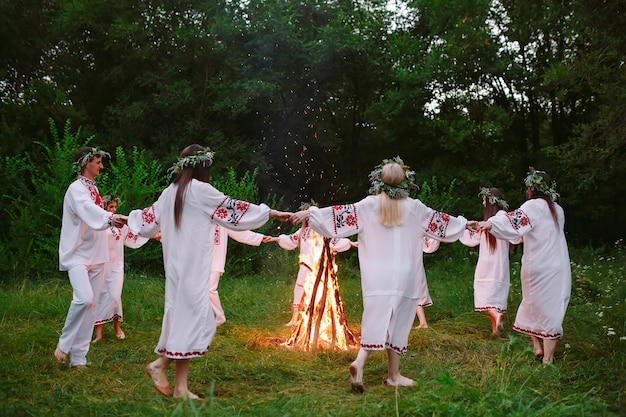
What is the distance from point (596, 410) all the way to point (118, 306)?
5.64 metres

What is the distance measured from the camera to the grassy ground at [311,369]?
4.91m

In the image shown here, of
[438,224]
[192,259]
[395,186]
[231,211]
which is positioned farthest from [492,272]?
[192,259]

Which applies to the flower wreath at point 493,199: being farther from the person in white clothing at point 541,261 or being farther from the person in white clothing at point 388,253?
the person in white clothing at point 388,253

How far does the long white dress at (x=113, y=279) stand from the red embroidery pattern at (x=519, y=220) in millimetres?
4262

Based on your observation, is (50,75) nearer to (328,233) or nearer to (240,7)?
(240,7)

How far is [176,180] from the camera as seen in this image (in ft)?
18.7

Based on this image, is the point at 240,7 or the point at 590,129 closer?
the point at 590,129

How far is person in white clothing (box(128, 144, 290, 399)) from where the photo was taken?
533 cm

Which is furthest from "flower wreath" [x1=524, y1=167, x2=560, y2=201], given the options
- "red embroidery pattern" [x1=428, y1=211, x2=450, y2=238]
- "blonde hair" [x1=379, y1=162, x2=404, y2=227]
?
"blonde hair" [x1=379, y1=162, x2=404, y2=227]

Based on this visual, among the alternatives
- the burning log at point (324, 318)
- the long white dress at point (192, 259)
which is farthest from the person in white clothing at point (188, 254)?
the burning log at point (324, 318)

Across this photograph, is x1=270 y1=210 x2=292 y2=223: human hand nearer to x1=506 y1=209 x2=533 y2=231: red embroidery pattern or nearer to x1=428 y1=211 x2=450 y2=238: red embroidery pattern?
x1=428 y1=211 x2=450 y2=238: red embroidery pattern

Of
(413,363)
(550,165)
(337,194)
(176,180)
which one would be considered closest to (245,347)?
(413,363)

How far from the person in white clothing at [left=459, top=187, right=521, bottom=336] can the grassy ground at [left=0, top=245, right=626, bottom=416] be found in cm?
30

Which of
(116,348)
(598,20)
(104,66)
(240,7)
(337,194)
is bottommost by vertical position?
(116,348)
